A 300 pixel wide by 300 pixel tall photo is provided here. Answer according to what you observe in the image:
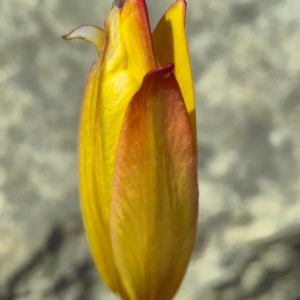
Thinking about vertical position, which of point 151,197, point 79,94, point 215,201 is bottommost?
point 151,197

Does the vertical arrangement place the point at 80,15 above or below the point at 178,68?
above

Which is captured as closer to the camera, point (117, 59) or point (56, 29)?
point (117, 59)

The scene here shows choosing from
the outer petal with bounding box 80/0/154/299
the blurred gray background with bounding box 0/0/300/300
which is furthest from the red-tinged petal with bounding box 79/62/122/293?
the blurred gray background with bounding box 0/0/300/300

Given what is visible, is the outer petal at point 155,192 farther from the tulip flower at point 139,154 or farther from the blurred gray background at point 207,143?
the blurred gray background at point 207,143

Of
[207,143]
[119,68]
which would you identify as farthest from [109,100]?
[207,143]

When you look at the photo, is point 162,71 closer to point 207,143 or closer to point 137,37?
point 137,37

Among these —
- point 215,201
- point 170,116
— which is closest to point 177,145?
point 170,116

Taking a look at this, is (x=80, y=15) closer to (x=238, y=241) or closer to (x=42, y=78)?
(x=42, y=78)

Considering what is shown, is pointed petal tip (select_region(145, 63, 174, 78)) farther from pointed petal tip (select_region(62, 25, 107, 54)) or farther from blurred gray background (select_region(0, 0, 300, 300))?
blurred gray background (select_region(0, 0, 300, 300))
